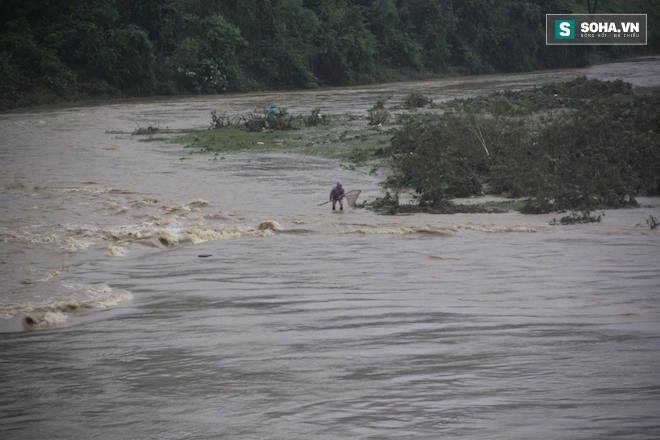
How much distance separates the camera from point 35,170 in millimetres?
22094

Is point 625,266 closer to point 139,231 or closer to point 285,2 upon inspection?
point 139,231

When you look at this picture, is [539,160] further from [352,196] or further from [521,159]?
[352,196]

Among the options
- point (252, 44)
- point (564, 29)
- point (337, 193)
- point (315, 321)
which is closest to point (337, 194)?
point (337, 193)

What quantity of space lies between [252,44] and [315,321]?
5076 cm

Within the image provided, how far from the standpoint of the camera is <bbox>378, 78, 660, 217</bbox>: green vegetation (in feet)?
53.7

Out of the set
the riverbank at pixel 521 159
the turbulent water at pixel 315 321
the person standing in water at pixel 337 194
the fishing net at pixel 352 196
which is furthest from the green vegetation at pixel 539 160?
the person standing in water at pixel 337 194

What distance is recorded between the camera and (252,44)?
57562mm

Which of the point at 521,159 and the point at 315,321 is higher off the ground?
the point at 521,159

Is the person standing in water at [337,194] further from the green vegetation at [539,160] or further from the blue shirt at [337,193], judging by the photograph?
the green vegetation at [539,160]

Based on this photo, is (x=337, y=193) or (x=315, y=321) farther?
(x=337, y=193)

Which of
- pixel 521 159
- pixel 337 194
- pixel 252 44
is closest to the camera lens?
pixel 337 194

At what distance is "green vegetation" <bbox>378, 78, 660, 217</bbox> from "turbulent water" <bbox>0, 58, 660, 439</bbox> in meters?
0.66

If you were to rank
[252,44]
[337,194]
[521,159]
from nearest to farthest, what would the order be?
[337,194], [521,159], [252,44]

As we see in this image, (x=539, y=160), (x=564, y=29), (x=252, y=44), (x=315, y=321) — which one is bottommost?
(x=315, y=321)
